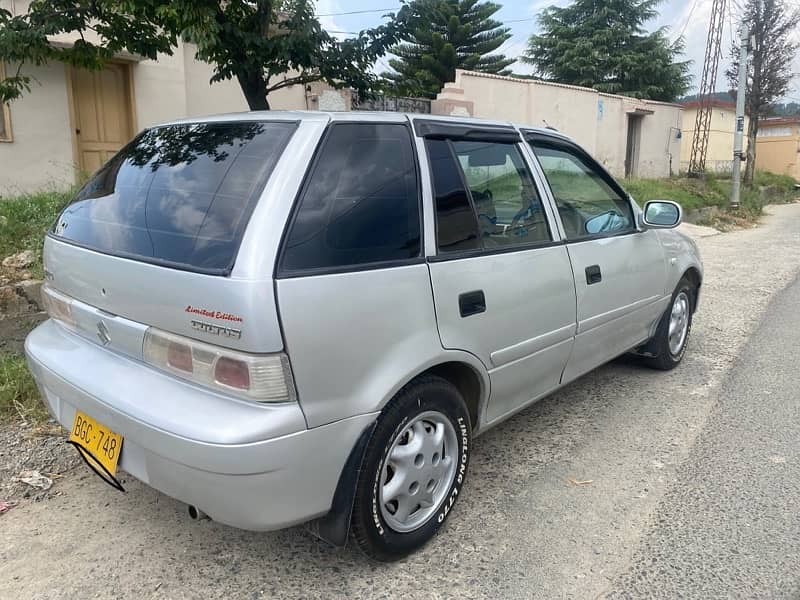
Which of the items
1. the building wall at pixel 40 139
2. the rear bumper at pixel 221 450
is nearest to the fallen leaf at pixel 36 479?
the rear bumper at pixel 221 450

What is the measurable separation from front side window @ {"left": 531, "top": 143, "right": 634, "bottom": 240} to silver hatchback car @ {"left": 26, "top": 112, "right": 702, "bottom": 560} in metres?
0.25

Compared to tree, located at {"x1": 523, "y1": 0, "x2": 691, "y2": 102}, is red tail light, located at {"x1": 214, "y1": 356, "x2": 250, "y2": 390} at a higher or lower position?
lower

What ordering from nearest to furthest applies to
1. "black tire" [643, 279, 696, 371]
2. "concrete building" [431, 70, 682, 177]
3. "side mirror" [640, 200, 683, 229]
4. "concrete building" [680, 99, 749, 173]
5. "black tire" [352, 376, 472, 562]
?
"black tire" [352, 376, 472, 562]
"side mirror" [640, 200, 683, 229]
"black tire" [643, 279, 696, 371]
"concrete building" [431, 70, 682, 177]
"concrete building" [680, 99, 749, 173]

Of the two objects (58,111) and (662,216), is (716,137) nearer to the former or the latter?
(58,111)

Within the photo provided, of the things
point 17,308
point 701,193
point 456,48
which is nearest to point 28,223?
point 17,308

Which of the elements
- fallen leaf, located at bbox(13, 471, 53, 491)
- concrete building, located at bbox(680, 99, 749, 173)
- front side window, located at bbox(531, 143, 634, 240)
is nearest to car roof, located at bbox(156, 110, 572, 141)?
front side window, located at bbox(531, 143, 634, 240)

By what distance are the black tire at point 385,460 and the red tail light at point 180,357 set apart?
2.25 feet

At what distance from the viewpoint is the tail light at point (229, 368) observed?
2.00m

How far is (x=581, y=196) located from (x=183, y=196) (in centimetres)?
235

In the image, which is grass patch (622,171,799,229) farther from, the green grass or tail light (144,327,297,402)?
tail light (144,327,297,402)

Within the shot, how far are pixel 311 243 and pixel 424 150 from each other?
769 mm

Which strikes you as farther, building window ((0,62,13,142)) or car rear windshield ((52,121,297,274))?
building window ((0,62,13,142))

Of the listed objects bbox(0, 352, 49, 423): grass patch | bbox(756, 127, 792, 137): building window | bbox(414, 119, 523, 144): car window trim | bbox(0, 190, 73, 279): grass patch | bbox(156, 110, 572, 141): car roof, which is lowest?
bbox(0, 352, 49, 423): grass patch

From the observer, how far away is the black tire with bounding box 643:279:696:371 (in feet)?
14.6
